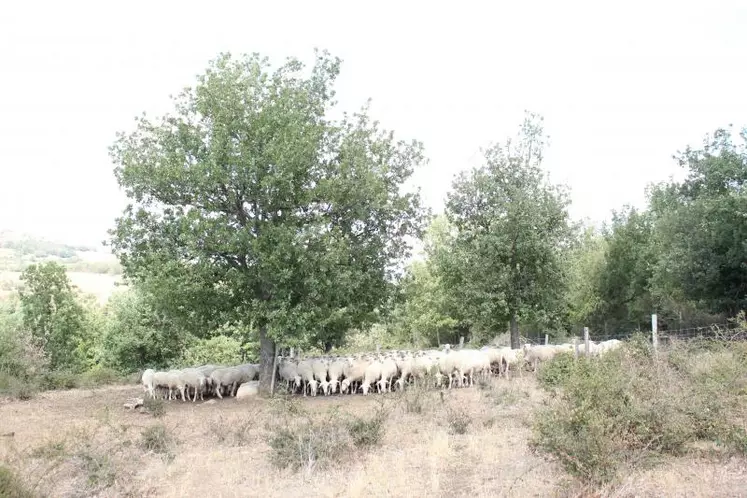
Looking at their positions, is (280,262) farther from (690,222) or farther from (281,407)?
(690,222)

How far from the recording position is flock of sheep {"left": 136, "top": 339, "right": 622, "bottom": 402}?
21.1 metres

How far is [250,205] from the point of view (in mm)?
18938

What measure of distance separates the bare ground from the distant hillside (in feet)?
258

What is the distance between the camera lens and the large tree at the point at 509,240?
27.3 meters

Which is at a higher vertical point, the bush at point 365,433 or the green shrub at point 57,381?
the bush at point 365,433

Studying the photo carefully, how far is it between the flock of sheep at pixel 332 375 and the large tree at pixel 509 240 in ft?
17.0

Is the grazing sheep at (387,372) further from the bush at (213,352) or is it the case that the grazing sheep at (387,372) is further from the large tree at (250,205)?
the bush at (213,352)

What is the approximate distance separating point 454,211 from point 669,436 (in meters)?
20.6

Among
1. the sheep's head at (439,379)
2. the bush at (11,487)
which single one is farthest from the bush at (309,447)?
the sheep's head at (439,379)

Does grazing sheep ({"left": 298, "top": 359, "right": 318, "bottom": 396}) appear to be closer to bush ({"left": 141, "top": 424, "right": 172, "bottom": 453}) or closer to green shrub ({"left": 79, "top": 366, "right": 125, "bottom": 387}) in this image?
bush ({"left": 141, "top": 424, "right": 172, "bottom": 453})

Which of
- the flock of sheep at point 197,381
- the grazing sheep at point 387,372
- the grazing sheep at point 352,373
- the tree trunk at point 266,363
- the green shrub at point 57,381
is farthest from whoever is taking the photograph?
the green shrub at point 57,381

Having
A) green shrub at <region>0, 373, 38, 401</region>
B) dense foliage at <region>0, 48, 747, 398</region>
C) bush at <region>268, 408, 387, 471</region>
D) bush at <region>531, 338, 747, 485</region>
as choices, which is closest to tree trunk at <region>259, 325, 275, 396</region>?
dense foliage at <region>0, 48, 747, 398</region>

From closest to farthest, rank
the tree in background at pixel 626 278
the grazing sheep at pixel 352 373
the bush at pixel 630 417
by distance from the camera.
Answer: the bush at pixel 630 417
the grazing sheep at pixel 352 373
the tree in background at pixel 626 278

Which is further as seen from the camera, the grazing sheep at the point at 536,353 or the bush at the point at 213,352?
the bush at the point at 213,352
